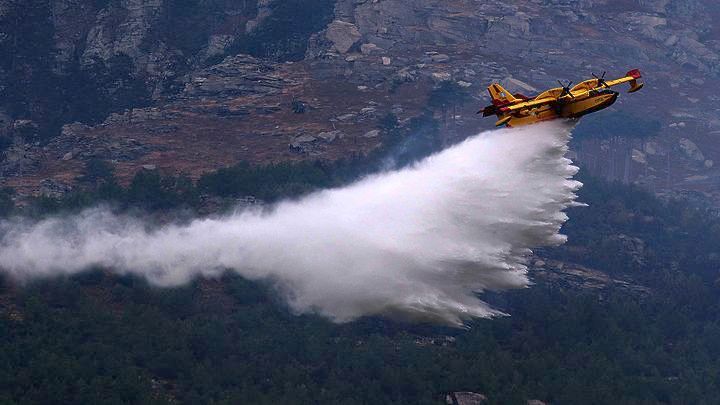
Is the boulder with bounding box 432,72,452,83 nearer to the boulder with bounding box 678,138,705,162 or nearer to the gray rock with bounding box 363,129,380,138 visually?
the gray rock with bounding box 363,129,380,138

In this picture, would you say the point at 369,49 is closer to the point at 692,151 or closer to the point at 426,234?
the point at 692,151

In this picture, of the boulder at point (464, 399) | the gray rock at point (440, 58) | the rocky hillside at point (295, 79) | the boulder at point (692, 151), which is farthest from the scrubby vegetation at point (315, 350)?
the boulder at point (692, 151)

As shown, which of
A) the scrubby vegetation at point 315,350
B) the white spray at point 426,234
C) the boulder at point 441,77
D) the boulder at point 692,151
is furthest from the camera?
the boulder at point 692,151

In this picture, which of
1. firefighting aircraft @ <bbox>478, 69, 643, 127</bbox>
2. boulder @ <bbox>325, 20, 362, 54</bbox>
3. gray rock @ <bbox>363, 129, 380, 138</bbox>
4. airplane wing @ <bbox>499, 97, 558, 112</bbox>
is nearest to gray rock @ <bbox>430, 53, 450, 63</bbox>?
boulder @ <bbox>325, 20, 362, 54</bbox>

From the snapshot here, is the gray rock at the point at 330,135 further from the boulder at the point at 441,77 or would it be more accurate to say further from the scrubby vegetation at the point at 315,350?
the scrubby vegetation at the point at 315,350

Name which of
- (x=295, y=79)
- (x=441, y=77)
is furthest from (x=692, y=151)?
(x=295, y=79)

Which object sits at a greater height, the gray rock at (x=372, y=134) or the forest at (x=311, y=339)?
the gray rock at (x=372, y=134)
